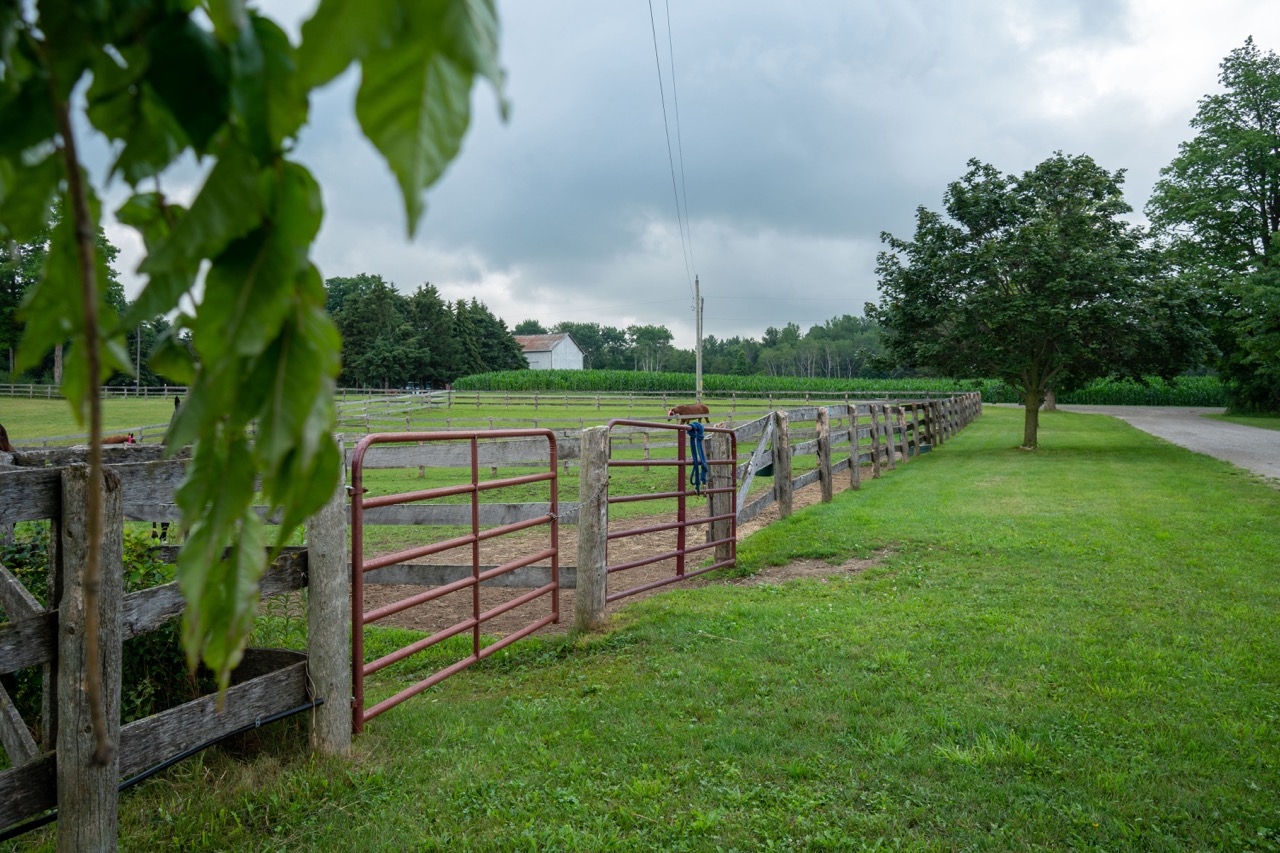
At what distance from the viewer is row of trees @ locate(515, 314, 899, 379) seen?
381 ft

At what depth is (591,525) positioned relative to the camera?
533 cm

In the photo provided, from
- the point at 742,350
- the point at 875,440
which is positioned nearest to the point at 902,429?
the point at 875,440

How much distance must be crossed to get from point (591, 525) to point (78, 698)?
3265 mm

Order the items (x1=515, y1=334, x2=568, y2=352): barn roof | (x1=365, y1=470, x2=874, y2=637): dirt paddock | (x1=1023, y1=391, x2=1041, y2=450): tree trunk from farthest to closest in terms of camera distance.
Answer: (x1=515, y1=334, x2=568, y2=352): barn roof
(x1=1023, y1=391, x2=1041, y2=450): tree trunk
(x1=365, y1=470, x2=874, y2=637): dirt paddock

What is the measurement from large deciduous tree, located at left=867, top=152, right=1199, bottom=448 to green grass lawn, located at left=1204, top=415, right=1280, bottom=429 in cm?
1236

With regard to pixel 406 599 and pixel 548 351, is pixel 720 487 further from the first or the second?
pixel 548 351

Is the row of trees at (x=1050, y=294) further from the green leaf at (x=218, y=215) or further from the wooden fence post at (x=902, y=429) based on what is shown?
the green leaf at (x=218, y=215)

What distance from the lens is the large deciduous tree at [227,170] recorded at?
392mm

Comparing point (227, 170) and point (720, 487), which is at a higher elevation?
point (227, 170)

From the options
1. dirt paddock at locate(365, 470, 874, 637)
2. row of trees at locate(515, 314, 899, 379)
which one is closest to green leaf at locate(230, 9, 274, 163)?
dirt paddock at locate(365, 470, 874, 637)

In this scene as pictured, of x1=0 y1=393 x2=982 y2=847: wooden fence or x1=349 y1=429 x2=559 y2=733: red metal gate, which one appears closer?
x1=0 y1=393 x2=982 y2=847: wooden fence

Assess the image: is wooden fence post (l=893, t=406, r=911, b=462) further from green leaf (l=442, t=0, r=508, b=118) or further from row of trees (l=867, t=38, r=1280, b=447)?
green leaf (l=442, t=0, r=508, b=118)

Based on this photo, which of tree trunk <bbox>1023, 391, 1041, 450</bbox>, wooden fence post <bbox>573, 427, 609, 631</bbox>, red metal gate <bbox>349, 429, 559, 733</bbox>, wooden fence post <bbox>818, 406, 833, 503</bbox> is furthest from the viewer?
tree trunk <bbox>1023, 391, 1041, 450</bbox>

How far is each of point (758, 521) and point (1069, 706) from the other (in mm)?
6147
